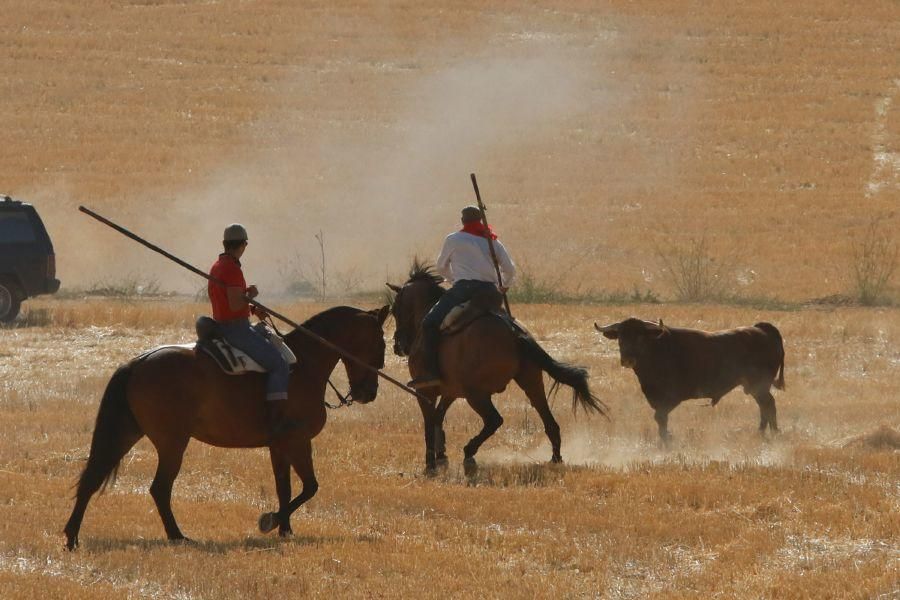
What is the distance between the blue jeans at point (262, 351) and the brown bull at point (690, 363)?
595 centimetres

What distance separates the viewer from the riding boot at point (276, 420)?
1110cm

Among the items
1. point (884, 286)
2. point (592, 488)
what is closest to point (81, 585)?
point (592, 488)

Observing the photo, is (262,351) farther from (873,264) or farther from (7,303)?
(873,264)

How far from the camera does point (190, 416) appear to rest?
35.2 feet

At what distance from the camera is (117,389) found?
10.6m

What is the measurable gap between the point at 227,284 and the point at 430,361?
390 cm

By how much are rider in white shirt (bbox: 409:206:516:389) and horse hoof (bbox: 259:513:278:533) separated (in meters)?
3.75

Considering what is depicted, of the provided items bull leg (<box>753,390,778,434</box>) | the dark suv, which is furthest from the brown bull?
the dark suv

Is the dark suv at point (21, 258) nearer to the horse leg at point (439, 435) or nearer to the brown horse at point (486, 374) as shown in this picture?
the brown horse at point (486, 374)

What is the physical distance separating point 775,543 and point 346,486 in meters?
3.80

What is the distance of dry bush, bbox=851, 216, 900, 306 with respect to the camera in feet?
101

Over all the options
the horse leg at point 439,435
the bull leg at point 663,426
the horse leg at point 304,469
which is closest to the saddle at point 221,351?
the horse leg at point 304,469

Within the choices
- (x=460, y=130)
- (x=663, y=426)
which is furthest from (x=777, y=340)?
(x=460, y=130)

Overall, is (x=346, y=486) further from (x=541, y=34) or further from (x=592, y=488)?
(x=541, y=34)
